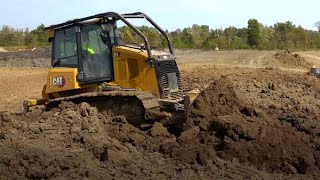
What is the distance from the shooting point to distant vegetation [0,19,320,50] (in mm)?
56094

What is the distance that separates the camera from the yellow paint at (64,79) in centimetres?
A: 1120

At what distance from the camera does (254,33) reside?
189 feet

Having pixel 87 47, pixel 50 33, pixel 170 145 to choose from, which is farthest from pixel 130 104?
pixel 50 33

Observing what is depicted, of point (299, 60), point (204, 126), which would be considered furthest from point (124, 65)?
point (299, 60)

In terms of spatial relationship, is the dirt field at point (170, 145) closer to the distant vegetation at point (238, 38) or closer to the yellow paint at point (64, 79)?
the yellow paint at point (64, 79)

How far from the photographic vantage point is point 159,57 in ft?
35.4

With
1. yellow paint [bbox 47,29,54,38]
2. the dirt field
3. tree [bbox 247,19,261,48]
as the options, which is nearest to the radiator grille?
the dirt field

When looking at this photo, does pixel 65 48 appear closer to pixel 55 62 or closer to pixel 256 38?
Answer: pixel 55 62

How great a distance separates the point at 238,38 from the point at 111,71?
49.9 meters

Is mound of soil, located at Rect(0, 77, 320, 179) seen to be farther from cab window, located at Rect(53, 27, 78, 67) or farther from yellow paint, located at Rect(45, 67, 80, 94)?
cab window, located at Rect(53, 27, 78, 67)

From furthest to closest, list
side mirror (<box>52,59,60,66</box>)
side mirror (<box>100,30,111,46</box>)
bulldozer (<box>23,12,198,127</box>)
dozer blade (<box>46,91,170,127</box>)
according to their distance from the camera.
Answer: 1. side mirror (<box>52,59,60,66</box>)
2. side mirror (<box>100,30,111,46</box>)
3. bulldozer (<box>23,12,198,127</box>)
4. dozer blade (<box>46,91,170,127</box>)

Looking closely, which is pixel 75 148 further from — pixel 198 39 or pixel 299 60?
pixel 198 39

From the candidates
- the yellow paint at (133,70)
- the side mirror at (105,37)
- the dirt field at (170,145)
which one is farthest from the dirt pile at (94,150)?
the side mirror at (105,37)

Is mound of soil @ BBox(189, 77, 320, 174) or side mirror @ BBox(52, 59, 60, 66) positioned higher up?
side mirror @ BBox(52, 59, 60, 66)
